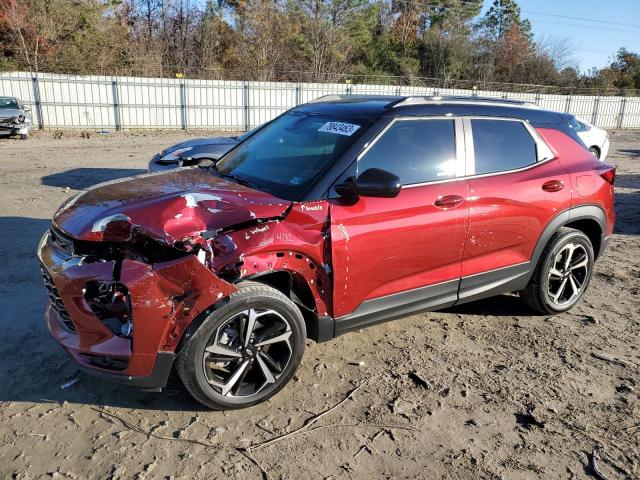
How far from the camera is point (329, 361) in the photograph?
382cm

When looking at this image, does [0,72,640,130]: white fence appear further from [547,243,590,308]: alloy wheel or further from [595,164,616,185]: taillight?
[547,243,590,308]: alloy wheel

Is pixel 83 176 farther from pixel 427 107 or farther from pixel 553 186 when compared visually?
pixel 553 186

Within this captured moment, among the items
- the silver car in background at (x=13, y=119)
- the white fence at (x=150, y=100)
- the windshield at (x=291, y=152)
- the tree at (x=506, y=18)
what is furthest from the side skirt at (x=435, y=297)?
the tree at (x=506, y=18)

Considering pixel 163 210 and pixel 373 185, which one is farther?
pixel 373 185

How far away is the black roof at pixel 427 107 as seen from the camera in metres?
3.80

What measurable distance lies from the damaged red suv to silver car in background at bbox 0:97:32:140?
15.4m

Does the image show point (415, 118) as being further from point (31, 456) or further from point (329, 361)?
point (31, 456)

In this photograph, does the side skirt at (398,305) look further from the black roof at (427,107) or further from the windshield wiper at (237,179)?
the black roof at (427,107)

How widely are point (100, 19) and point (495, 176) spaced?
3074 centimetres

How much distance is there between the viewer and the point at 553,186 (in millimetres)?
4328

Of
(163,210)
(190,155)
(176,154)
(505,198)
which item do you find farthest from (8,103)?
(505,198)

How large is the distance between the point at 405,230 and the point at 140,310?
5.82ft

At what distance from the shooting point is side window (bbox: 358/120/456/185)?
360cm

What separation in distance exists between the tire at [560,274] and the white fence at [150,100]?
15.3 m
